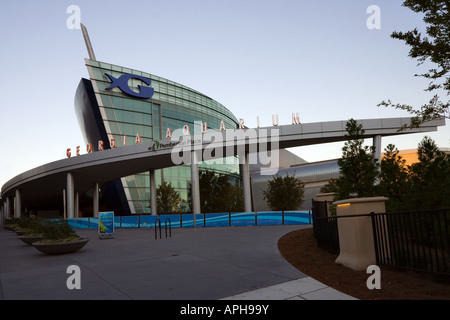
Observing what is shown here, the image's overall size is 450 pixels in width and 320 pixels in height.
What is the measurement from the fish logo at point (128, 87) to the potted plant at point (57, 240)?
137 ft

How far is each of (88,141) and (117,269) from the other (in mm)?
54120

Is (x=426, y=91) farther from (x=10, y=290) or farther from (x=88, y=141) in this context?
(x=88, y=141)

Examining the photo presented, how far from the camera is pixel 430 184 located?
11211 millimetres

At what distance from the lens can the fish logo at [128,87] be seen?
51844mm

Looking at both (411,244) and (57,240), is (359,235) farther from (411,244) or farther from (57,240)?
(57,240)

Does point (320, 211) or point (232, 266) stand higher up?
point (320, 211)

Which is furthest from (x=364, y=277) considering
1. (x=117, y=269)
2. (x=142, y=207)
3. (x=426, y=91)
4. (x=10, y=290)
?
(x=142, y=207)

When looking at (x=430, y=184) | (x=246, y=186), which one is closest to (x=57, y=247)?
(x=430, y=184)

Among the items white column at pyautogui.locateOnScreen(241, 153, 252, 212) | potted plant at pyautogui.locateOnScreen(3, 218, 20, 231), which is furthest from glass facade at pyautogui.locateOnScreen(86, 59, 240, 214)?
white column at pyautogui.locateOnScreen(241, 153, 252, 212)

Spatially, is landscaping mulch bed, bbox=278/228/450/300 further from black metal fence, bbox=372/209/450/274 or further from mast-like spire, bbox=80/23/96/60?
mast-like spire, bbox=80/23/96/60

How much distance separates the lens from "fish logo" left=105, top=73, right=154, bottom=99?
170 ft

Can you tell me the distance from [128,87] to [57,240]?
43.8m

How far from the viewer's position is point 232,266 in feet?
29.8

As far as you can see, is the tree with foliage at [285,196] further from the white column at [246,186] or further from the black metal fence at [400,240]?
the black metal fence at [400,240]
